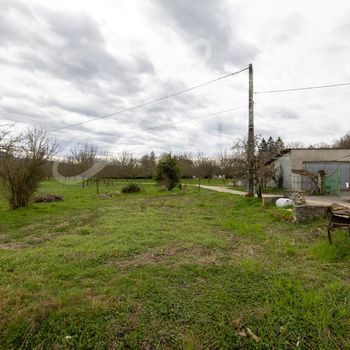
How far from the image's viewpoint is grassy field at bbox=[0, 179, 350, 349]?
99.9 inches

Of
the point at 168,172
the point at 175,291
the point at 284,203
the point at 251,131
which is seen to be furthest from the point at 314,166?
the point at 175,291

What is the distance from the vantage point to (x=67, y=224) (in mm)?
7871

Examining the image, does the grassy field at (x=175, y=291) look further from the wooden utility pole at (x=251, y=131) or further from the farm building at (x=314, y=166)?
the farm building at (x=314, y=166)

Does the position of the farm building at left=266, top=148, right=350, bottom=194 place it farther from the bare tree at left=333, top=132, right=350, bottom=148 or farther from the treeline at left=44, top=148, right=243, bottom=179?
the bare tree at left=333, top=132, right=350, bottom=148

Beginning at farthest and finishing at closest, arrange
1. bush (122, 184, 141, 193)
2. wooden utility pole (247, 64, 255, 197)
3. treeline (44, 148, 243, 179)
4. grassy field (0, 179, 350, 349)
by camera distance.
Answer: treeline (44, 148, 243, 179) < bush (122, 184, 141, 193) < wooden utility pole (247, 64, 255, 197) < grassy field (0, 179, 350, 349)

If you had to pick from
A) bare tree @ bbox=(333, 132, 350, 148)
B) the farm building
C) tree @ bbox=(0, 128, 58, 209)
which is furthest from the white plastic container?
bare tree @ bbox=(333, 132, 350, 148)

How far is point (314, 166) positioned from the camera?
15.7 m

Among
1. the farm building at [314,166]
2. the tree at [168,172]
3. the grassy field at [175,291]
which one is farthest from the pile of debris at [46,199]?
the farm building at [314,166]

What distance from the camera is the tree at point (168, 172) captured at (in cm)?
2131

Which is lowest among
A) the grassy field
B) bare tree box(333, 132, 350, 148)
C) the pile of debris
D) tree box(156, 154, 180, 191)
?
the grassy field

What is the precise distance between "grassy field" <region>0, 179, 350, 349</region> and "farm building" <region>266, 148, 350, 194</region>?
10.1m

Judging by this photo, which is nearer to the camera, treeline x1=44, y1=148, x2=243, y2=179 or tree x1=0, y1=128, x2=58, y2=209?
tree x1=0, y1=128, x2=58, y2=209

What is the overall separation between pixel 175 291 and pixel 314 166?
50.1ft

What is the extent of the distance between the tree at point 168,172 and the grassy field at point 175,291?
49.9ft
